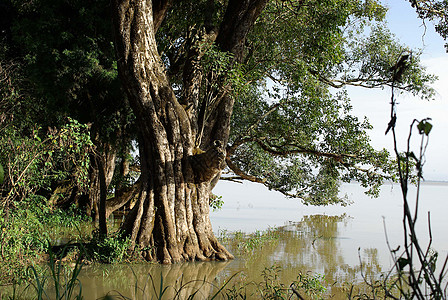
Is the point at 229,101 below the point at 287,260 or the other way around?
the other way around

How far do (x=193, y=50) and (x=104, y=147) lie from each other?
4.73m

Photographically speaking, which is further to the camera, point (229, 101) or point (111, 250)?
point (229, 101)

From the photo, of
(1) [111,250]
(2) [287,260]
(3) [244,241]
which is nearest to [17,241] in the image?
(1) [111,250]

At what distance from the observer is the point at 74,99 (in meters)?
11.8

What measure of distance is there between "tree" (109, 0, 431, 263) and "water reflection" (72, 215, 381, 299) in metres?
0.63

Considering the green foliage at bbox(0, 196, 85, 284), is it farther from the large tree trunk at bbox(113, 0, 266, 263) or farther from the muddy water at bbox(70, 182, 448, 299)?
the large tree trunk at bbox(113, 0, 266, 263)

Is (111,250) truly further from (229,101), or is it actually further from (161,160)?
(229,101)

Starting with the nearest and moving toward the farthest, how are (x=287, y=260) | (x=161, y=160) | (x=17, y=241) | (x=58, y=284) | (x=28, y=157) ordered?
(x=58, y=284) → (x=17, y=241) → (x=28, y=157) → (x=161, y=160) → (x=287, y=260)

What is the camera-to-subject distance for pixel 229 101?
37.4 ft

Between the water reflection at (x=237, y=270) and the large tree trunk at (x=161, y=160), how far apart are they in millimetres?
584

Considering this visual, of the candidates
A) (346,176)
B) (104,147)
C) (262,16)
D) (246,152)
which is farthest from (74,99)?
(346,176)

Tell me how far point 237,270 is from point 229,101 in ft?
14.2

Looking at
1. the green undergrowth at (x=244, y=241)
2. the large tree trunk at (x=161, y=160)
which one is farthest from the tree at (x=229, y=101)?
the green undergrowth at (x=244, y=241)

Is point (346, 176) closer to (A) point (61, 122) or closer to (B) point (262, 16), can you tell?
(B) point (262, 16)
